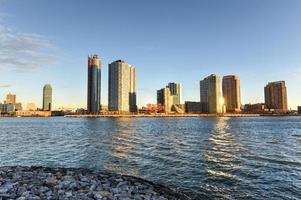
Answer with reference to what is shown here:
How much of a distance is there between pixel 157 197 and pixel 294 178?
52.8 feet

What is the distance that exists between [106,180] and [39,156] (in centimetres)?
2436

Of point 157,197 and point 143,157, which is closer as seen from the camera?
point 157,197

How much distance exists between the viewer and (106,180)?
62.7ft

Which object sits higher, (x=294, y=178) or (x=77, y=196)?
(x=77, y=196)

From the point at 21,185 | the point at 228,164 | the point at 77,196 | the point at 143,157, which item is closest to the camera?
the point at 77,196

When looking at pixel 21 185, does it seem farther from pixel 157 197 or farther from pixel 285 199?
pixel 285 199

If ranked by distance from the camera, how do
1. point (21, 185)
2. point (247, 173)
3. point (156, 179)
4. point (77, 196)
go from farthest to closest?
point (247, 173) < point (156, 179) < point (21, 185) < point (77, 196)

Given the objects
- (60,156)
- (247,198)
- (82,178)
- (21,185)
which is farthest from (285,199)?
(60,156)

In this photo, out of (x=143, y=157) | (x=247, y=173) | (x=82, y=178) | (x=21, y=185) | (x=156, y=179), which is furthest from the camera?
(x=143, y=157)

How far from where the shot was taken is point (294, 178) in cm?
2552

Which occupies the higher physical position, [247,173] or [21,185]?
[21,185]

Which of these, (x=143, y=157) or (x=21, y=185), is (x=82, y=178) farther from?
(x=143, y=157)

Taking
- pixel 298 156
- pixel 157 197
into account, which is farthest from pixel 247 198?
pixel 298 156

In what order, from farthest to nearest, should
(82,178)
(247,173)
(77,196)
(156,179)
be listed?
1. (247,173)
2. (156,179)
3. (82,178)
4. (77,196)
